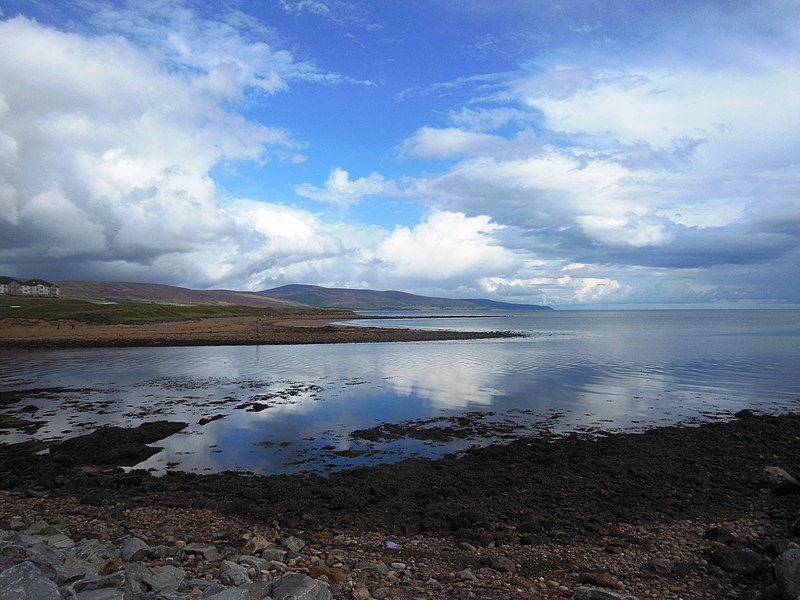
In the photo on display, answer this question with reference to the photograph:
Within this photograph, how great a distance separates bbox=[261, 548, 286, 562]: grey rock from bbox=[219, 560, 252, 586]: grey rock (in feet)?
2.45

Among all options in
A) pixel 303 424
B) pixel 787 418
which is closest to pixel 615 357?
pixel 787 418

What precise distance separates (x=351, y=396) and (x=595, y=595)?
21945 mm

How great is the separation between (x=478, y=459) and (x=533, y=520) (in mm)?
5230

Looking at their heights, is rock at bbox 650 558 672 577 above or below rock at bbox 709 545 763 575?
below

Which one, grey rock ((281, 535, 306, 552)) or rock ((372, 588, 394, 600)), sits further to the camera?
grey rock ((281, 535, 306, 552))

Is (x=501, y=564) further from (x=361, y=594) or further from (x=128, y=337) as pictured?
(x=128, y=337)

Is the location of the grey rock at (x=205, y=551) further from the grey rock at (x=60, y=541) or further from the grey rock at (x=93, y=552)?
the grey rock at (x=60, y=541)

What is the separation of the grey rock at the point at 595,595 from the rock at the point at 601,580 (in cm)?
56

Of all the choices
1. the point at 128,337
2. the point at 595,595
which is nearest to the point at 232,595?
the point at 595,595

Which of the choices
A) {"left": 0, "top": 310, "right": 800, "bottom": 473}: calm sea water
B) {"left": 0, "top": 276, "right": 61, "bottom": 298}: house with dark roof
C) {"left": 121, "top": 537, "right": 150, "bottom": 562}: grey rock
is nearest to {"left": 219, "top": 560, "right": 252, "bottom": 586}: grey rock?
{"left": 121, "top": 537, "right": 150, "bottom": 562}: grey rock

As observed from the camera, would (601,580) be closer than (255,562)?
Yes

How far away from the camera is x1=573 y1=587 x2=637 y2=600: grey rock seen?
7191 mm

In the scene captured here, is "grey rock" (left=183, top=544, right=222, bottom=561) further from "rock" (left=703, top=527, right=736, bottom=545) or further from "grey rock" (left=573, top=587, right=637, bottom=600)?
"rock" (left=703, top=527, right=736, bottom=545)

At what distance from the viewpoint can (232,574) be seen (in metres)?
7.54
